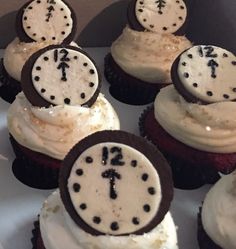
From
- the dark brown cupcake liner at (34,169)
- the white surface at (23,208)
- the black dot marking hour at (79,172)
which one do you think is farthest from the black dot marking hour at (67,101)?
the black dot marking hour at (79,172)

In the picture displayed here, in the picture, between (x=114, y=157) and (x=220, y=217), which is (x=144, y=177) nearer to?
(x=114, y=157)

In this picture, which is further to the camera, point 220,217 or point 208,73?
point 208,73

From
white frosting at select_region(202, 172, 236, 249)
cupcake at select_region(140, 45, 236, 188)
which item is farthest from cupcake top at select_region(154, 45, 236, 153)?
white frosting at select_region(202, 172, 236, 249)

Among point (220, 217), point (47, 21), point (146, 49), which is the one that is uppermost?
point (47, 21)

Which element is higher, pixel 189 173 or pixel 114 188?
pixel 114 188

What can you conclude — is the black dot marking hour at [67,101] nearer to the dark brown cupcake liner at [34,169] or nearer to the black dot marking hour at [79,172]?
the dark brown cupcake liner at [34,169]

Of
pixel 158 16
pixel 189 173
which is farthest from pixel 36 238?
pixel 158 16

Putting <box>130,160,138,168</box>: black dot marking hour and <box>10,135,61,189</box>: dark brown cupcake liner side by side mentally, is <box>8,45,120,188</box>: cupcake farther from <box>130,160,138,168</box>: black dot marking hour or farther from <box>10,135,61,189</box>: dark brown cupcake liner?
<box>130,160,138,168</box>: black dot marking hour
